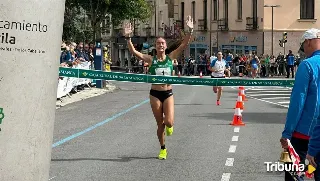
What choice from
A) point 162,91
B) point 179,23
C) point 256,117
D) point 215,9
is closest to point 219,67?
point 256,117

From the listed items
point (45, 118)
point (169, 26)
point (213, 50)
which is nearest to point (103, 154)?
point (45, 118)

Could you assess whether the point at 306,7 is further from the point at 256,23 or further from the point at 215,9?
the point at 215,9

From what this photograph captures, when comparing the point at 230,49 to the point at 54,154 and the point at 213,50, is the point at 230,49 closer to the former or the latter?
the point at 213,50

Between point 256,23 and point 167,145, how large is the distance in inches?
1745

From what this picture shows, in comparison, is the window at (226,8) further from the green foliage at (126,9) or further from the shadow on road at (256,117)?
the shadow on road at (256,117)

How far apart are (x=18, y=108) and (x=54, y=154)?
7548 millimetres

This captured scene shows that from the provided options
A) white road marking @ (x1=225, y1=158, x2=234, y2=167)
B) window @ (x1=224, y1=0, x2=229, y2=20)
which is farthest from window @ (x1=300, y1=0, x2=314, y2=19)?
white road marking @ (x1=225, y1=158, x2=234, y2=167)

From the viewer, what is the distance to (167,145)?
38.6ft

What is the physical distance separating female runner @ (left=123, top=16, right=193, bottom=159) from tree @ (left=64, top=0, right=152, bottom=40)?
33635 mm

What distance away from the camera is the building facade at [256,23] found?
54.5m

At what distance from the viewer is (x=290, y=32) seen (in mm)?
55000

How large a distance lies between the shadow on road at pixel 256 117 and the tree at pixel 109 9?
26.3 meters

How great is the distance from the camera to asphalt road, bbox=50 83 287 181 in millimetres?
8797

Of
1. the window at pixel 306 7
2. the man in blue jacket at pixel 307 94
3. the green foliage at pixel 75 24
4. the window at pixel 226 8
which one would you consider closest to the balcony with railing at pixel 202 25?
the window at pixel 226 8
